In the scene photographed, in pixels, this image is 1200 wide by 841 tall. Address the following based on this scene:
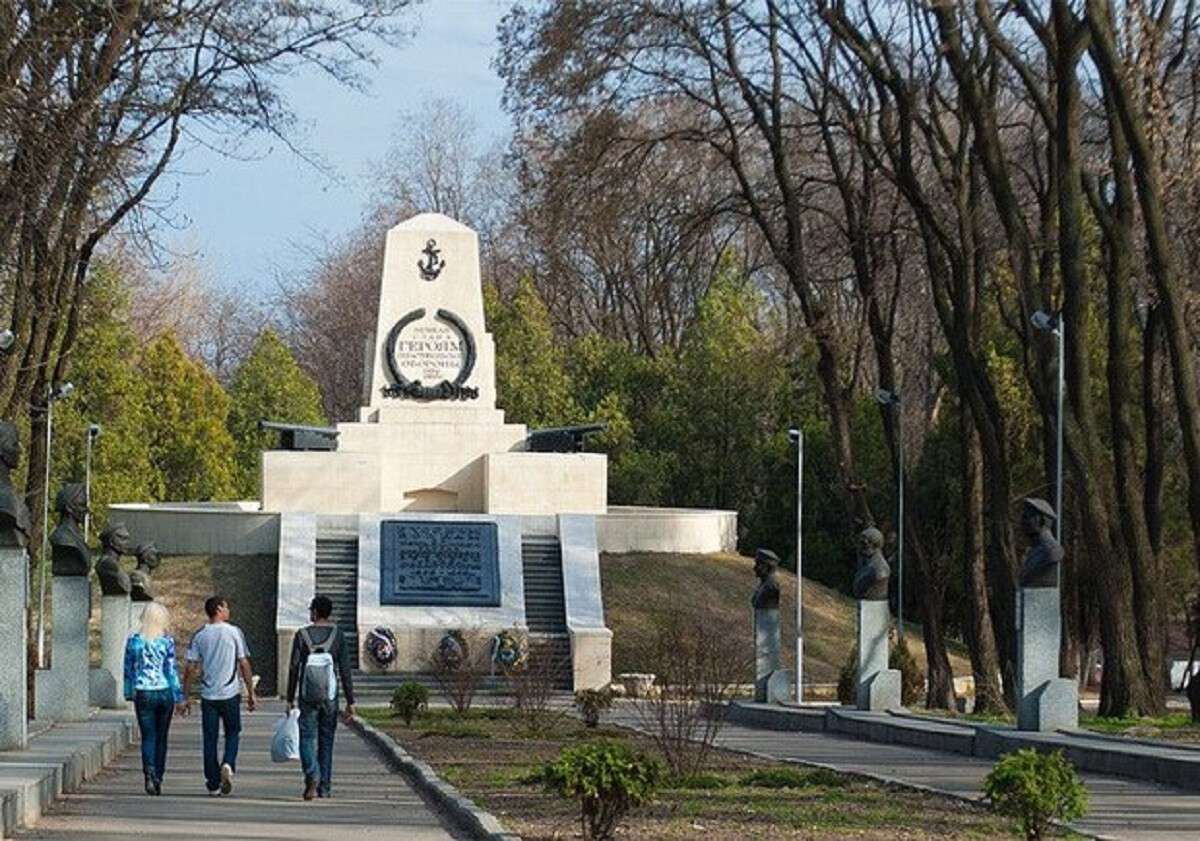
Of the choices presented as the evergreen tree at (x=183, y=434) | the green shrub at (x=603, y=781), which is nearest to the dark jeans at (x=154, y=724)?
the green shrub at (x=603, y=781)

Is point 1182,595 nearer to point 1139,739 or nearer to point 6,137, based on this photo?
point 1139,739

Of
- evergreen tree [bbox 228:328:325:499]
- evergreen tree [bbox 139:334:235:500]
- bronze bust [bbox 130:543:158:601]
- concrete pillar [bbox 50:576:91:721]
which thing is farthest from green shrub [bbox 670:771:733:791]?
evergreen tree [bbox 228:328:325:499]

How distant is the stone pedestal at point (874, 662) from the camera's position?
30.9 meters

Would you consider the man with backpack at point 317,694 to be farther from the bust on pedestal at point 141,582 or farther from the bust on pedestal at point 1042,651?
the bust on pedestal at point 141,582

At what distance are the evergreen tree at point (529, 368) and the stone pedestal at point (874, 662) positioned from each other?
1646 inches

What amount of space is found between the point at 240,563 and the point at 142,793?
3351cm

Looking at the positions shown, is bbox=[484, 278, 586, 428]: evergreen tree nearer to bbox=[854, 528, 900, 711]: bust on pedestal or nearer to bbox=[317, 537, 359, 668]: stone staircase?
bbox=[317, 537, 359, 668]: stone staircase

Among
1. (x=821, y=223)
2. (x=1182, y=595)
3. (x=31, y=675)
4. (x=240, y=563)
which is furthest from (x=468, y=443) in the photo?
(x=31, y=675)

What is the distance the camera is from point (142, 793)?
60.3 ft

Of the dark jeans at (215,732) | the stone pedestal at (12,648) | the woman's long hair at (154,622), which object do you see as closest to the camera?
the dark jeans at (215,732)

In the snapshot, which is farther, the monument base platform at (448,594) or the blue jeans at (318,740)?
the monument base platform at (448,594)

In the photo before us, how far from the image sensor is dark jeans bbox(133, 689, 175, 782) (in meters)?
18.4

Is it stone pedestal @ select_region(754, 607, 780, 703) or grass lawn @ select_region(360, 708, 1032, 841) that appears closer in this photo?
grass lawn @ select_region(360, 708, 1032, 841)

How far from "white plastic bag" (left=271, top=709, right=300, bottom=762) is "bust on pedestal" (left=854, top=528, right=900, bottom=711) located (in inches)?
538
